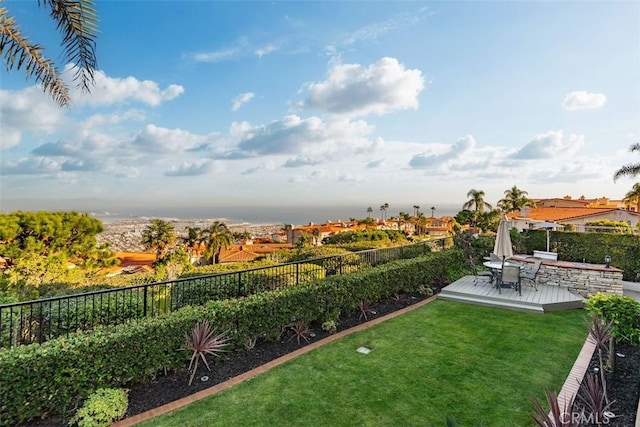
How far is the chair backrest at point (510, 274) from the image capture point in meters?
8.99

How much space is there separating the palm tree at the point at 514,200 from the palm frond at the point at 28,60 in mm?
45595

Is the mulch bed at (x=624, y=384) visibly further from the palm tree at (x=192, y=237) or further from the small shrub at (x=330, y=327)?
the palm tree at (x=192, y=237)

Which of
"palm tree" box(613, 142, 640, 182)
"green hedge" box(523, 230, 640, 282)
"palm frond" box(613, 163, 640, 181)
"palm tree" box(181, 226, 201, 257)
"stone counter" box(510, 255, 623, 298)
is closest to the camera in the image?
"stone counter" box(510, 255, 623, 298)

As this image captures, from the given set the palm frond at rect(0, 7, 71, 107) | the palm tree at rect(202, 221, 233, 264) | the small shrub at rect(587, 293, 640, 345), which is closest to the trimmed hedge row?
the palm frond at rect(0, 7, 71, 107)

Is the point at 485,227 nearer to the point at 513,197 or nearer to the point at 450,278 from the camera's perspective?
the point at 450,278

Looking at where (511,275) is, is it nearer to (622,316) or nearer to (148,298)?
(622,316)

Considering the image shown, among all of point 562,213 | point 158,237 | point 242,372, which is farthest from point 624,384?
point 562,213

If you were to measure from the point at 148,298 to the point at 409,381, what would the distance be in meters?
5.18

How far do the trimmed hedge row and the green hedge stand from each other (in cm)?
1257

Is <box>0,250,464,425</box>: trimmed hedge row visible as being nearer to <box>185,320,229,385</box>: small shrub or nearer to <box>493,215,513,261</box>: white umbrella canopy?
<box>185,320,229,385</box>: small shrub

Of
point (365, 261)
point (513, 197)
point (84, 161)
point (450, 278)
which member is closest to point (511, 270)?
point (450, 278)

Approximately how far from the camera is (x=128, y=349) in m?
4.16

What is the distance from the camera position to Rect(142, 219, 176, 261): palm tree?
102ft

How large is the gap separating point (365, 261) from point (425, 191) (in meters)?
21.3
